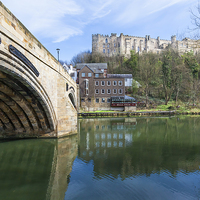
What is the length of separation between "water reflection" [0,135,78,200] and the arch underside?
1.00 metres

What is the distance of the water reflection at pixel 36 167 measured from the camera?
20.4ft

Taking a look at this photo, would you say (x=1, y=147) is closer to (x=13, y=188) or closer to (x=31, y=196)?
(x=13, y=188)

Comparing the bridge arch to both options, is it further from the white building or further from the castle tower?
the castle tower

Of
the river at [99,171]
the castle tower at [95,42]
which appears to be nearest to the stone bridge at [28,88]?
the river at [99,171]

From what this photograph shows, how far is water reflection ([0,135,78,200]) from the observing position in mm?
6219

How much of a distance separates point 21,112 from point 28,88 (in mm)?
3115

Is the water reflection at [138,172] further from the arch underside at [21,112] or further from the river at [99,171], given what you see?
the arch underside at [21,112]

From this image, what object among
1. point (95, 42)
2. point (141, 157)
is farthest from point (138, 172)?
point (95, 42)

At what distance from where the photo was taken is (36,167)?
28.0 feet

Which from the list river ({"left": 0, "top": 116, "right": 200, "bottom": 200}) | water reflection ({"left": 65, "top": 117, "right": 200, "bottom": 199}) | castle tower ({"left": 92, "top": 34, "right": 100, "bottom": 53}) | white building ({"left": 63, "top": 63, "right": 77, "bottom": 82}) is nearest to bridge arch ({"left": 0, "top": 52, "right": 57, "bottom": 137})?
river ({"left": 0, "top": 116, "right": 200, "bottom": 200})

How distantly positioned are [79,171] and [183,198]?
4.29 meters

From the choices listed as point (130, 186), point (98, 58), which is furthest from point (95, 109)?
point (130, 186)

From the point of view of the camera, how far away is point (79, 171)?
8094 mm

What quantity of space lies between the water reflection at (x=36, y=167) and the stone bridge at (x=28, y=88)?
1.23 m
